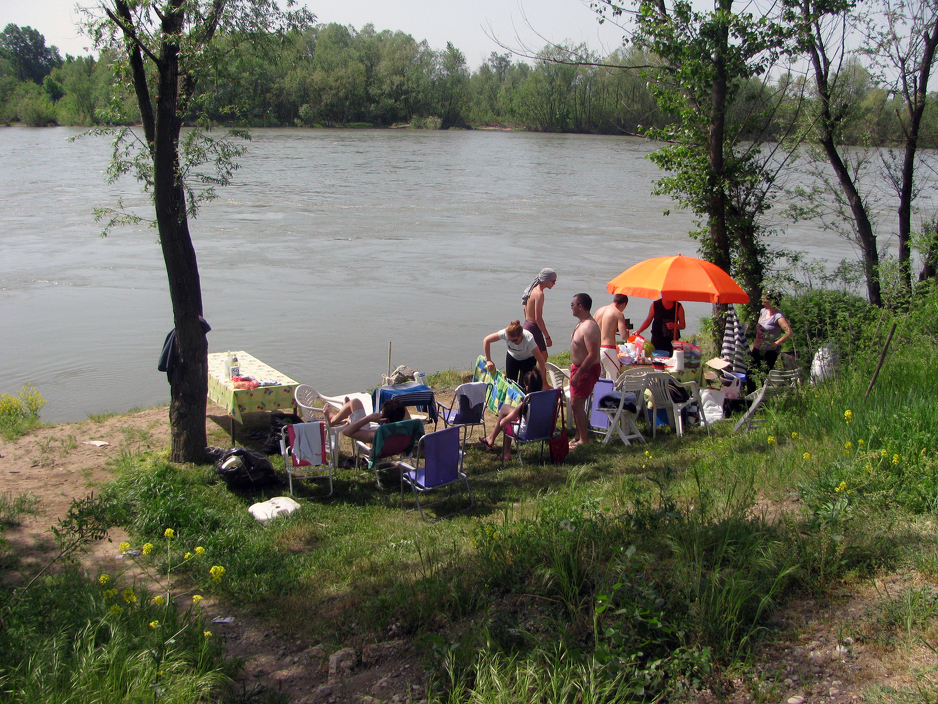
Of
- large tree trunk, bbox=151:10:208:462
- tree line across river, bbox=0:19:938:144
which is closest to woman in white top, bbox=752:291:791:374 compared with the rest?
large tree trunk, bbox=151:10:208:462

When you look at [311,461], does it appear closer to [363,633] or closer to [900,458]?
[363,633]

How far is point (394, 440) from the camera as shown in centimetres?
646

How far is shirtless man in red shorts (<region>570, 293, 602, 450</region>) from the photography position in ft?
23.7

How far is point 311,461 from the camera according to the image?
647cm

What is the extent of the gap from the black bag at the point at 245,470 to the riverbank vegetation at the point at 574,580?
395mm

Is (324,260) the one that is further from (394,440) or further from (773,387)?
(773,387)

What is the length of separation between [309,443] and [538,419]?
202 cm

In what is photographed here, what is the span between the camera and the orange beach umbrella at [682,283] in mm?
8273

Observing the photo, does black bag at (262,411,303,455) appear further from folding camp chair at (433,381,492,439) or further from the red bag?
the red bag

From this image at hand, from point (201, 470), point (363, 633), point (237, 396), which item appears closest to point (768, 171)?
point (237, 396)

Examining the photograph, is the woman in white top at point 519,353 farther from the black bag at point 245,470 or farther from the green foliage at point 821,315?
the green foliage at point 821,315

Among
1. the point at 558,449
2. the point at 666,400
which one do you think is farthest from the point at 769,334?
the point at 558,449

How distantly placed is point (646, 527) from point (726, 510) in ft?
1.68

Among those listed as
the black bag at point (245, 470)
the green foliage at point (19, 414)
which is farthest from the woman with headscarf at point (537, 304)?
the green foliage at point (19, 414)
